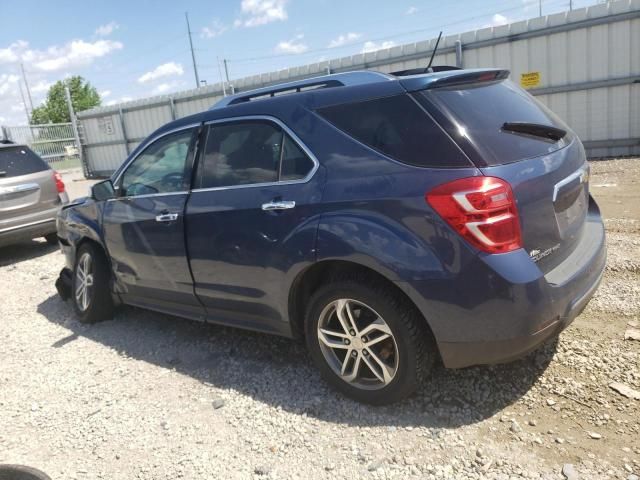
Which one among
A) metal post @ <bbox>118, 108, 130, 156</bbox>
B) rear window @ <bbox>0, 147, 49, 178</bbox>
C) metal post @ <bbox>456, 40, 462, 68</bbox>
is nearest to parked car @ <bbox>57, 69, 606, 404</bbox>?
rear window @ <bbox>0, 147, 49, 178</bbox>

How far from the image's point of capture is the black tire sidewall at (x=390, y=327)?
2678 millimetres

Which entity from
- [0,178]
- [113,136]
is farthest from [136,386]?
[113,136]

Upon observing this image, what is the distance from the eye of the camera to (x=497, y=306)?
7.92 ft

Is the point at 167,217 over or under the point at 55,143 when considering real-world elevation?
under

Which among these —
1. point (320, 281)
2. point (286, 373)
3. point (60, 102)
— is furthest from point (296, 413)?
point (60, 102)

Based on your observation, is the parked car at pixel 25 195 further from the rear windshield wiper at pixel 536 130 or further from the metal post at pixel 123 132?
the metal post at pixel 123 132

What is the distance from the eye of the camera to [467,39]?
36.2 feet

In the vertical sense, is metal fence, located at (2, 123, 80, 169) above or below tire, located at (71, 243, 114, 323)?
above

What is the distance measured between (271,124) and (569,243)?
6.05 feet

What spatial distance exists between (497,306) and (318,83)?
1697 mm

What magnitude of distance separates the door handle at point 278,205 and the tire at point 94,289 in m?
2.30

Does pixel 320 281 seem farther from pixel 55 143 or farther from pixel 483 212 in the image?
pixel 55 143

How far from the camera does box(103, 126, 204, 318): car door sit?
12.2ft

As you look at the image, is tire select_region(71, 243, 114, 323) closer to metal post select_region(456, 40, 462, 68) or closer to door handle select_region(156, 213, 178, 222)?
door handle select_region(156, 213, 178, 222)
